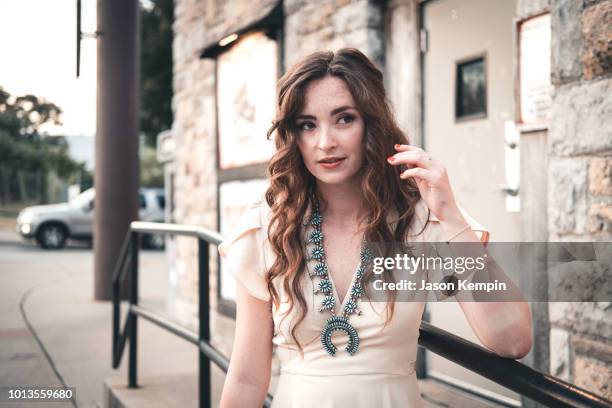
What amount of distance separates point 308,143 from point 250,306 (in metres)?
0.40

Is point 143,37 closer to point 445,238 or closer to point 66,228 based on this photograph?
point 66,228

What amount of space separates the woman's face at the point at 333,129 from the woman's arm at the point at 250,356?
34 centimetres

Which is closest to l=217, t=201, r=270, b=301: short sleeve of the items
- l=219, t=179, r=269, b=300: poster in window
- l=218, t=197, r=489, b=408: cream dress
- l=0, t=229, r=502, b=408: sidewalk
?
l=218, t=197, r=489, b=408: cream dress

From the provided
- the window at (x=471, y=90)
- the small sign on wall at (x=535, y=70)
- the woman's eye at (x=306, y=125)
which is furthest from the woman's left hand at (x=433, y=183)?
the window at (x=471, y=90)

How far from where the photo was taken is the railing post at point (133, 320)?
12.1 feet

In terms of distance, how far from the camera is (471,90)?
146 inches

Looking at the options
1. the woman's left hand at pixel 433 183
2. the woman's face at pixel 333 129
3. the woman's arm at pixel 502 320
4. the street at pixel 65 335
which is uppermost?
the woman's face at pixel 333 129

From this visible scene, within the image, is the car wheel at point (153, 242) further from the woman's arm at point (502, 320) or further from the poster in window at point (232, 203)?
the woman's arm at point (502, 320)

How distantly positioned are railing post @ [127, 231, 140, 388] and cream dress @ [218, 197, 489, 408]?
2.39m

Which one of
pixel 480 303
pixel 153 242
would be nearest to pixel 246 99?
pixel 480 303

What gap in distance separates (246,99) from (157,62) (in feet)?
52.5

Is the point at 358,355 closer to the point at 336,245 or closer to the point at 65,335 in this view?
the point at 336,245

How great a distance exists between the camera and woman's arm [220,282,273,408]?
155 cm

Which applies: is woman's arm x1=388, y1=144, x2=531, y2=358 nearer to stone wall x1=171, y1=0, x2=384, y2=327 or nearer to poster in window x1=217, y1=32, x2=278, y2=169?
stone wall x1=171, y1=0, x2=384, y2=327
